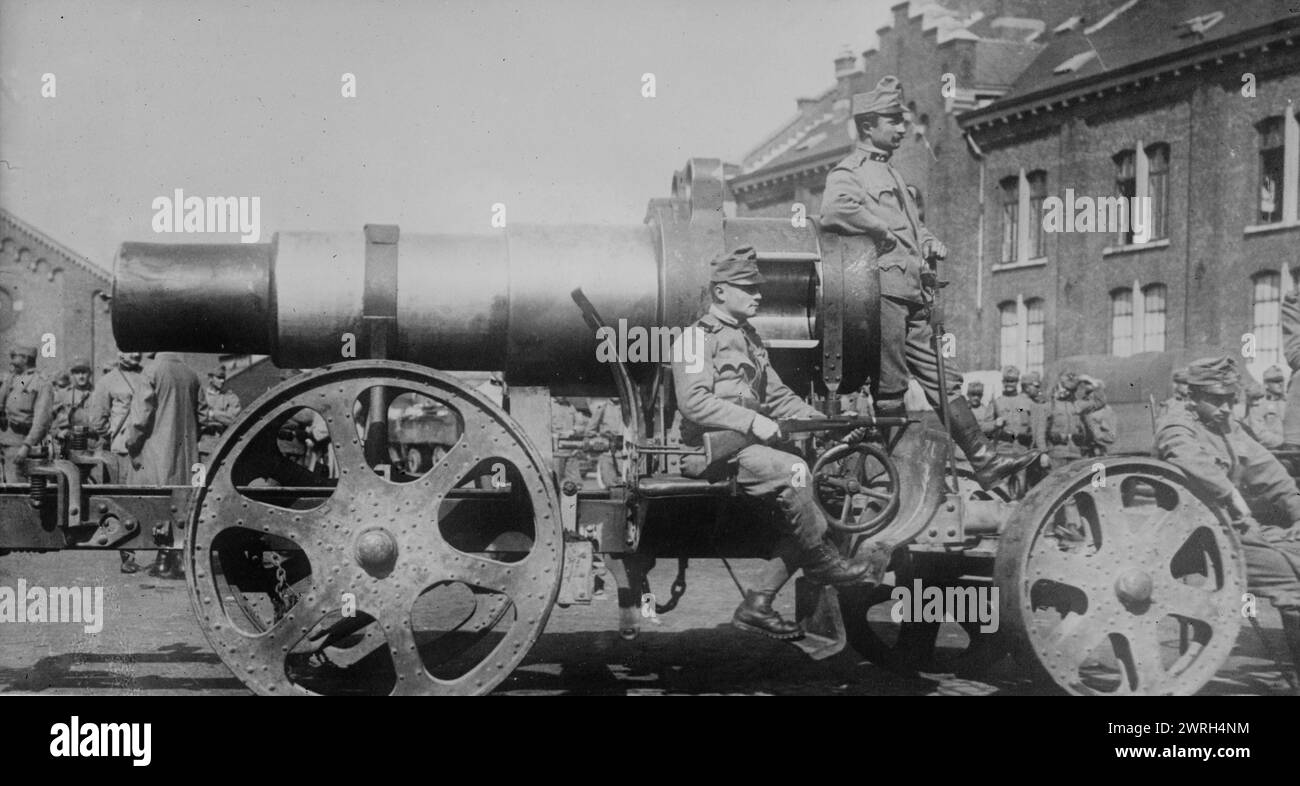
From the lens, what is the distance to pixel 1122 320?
23.2 metres

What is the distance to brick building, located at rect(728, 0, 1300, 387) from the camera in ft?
65.9

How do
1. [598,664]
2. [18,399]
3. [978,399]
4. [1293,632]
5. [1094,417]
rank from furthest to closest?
[978,399], [1094,417], [18,399], [598,664], [1293,632]

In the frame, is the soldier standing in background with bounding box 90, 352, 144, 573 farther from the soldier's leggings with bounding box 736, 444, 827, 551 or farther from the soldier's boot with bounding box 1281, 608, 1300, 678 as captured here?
the soldier's boot with bounding box 1281, 608, 1300, 678

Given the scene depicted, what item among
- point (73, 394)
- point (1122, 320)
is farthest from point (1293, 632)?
point (1122, 320)

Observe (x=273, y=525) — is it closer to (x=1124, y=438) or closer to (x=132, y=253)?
(x=132, y=253)

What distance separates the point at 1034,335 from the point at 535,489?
21.2m

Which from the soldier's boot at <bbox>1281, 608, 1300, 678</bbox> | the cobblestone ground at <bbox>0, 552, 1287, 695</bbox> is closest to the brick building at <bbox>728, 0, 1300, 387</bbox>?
the cobblestone ground at <bbox>0, 552, 1287, 695</bbox>

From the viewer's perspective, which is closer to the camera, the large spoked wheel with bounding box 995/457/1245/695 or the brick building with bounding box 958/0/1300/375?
the large spoked wheel with bounding box 995/457/1245/695

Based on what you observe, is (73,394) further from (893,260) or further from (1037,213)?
(1037,213)
